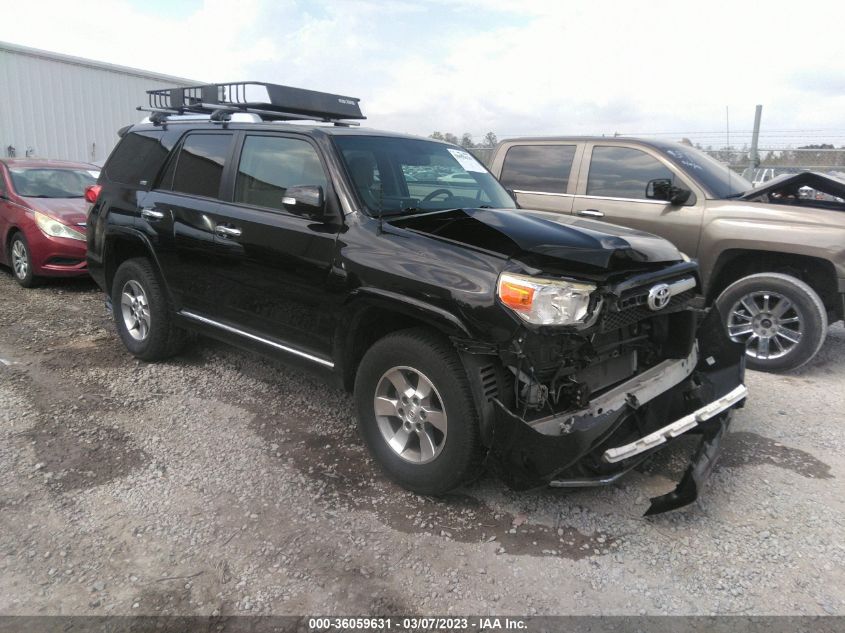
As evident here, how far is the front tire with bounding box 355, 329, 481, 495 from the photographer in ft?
9.45

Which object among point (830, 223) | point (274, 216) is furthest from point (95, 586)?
point (830, 223)

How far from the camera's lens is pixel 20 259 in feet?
25.2

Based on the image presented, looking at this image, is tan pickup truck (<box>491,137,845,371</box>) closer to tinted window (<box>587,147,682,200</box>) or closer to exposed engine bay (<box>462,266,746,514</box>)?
tinted window (<box>587,147,682,200</box>)

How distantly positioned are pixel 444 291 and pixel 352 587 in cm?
138

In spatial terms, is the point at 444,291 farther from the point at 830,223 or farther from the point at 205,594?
the point at 830,223

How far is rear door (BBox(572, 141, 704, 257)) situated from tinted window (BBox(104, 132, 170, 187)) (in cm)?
379

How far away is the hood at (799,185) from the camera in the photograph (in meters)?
5.26

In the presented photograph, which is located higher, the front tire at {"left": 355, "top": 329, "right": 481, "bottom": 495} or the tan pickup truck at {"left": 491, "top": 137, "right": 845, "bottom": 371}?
the tan pickup truck at {"left": 491, "top": 137, "right": 845, "bottom": 371}

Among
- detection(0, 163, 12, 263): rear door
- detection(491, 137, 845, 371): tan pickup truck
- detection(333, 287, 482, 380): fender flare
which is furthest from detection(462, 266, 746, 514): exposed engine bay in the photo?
detection(0, 163, 12, 263): rear door

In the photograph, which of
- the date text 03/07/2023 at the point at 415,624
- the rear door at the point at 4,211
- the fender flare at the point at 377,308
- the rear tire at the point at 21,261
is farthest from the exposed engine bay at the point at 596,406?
the rear door at the point at 4,211

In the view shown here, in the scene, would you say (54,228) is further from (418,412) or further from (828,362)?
(828,362)

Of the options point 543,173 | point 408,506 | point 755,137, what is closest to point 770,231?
point 543,173

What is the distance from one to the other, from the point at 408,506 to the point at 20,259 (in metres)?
6.99

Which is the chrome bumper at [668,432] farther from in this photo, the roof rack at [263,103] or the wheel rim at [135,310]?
the wheel rim at [135,310]
